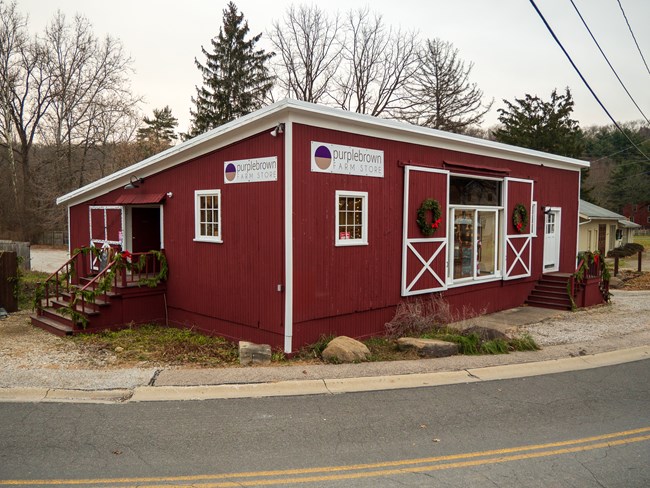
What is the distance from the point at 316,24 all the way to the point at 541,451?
36903 mm

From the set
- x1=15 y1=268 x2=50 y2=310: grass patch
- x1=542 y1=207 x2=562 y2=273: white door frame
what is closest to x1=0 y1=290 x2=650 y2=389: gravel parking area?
x1=15 y1=268 x2=50 y2=310: grass patch

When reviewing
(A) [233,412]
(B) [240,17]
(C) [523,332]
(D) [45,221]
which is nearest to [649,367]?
(C) [523,332]

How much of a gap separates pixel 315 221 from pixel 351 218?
982 mm

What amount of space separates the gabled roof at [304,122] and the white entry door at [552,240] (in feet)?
7.30

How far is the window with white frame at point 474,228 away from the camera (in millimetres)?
12617

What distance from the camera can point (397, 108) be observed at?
34.9 m

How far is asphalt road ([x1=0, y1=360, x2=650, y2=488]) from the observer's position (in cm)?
447

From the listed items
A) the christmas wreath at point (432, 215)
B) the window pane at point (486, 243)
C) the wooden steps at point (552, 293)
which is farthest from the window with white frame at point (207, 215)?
the wooden steps at point (552, 293)

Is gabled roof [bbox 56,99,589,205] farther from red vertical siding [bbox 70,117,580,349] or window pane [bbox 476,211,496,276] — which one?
window pane [bbox 476,211,496,276]

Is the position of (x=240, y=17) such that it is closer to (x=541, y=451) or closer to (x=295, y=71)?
(x=295, y=71)

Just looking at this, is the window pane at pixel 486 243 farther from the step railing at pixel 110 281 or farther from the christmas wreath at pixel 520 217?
the step railing at pixel 110 281

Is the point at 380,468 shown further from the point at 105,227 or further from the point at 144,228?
the point at 105,227

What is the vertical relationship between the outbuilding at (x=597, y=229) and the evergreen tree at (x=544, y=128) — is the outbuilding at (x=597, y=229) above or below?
below

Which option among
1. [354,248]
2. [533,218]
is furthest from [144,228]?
[533,218]
